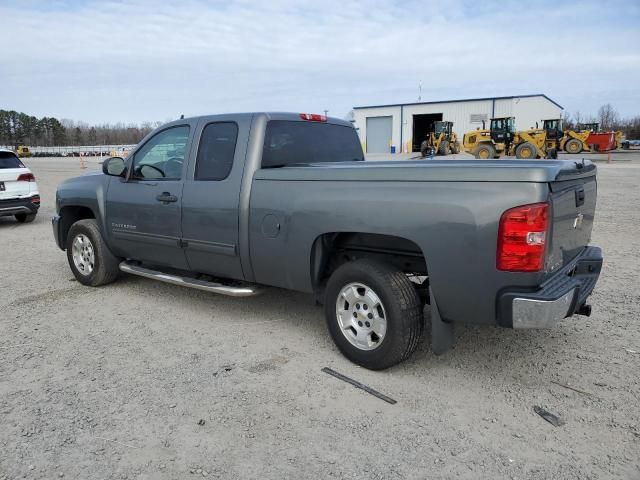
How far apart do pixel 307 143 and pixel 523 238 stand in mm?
2437

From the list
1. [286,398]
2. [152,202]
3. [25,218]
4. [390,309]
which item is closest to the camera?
[286,398]

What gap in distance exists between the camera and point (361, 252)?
13.6 ft

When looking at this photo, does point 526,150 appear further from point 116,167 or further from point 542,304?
point 542,304

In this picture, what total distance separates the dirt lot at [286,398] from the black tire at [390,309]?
15cm

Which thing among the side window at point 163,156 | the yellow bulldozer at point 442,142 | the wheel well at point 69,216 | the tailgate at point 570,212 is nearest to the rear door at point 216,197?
the side window at point 163,156

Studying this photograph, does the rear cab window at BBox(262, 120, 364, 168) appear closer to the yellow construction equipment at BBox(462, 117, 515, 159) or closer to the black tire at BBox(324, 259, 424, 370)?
the black tire at BBox(324, 259, 424, 370)

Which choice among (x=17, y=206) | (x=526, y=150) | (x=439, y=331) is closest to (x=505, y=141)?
(x=526, y=150)

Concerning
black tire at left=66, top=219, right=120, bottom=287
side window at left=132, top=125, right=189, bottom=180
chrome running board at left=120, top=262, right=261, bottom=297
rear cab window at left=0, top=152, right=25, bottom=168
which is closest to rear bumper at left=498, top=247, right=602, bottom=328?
chrome running board at left=120, top=262, right=261, bottom=297

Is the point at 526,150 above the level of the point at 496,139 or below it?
below

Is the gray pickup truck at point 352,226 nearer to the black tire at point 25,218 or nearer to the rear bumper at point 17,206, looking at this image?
the rear bumper at point 17,206

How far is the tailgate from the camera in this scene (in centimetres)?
319

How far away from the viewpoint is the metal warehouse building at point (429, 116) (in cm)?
4762

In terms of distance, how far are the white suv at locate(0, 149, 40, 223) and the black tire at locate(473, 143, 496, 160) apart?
2447 cm

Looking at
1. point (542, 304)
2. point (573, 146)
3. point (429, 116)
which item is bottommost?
point (542, 304)
